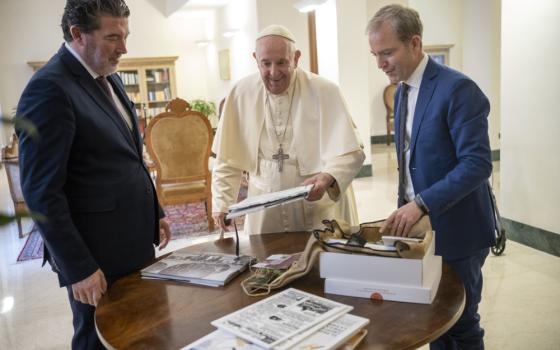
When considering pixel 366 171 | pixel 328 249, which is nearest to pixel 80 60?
pixel 328 249

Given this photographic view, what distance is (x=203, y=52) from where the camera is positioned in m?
12.2

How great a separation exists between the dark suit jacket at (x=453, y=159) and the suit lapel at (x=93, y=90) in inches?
39.7

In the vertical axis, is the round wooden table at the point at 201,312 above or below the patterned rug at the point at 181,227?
above

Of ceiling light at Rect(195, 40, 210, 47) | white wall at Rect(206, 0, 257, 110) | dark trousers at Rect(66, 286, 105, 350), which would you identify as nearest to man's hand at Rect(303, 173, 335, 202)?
dark trousers at Rect(66, 286, 105, 350)

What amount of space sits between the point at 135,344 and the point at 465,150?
1113 millimetres

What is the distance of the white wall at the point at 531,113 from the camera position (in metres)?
3.38

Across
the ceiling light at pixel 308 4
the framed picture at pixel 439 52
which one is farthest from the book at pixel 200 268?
the framed picture at pixel 439 52

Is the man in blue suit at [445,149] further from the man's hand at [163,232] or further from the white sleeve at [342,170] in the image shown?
the man's hand at [163,232]

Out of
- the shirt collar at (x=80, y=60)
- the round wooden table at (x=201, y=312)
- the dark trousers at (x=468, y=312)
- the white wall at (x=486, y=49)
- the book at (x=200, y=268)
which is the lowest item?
the dark trousers at (x=468, y=312)

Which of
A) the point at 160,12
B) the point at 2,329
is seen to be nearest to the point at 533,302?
the point at 2,329

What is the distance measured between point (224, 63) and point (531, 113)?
7536 mm

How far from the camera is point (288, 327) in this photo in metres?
1.08

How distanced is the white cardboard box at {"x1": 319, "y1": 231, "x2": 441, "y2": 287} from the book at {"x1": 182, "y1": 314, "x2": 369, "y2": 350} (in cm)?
16

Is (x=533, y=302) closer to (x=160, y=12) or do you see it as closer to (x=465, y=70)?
(x=465, y=70)
